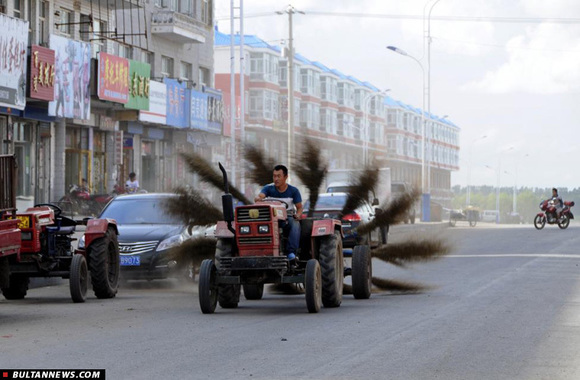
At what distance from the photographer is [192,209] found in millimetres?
16656

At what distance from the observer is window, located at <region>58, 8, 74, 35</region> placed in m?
40.8

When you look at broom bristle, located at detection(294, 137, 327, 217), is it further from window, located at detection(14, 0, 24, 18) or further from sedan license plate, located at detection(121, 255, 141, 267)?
window, located at detection(14, 0, 24, 18)

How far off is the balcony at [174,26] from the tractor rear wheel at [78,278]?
115ft

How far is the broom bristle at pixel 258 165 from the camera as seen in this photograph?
16.9 m

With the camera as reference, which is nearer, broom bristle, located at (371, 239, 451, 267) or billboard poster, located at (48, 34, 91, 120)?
broom bristle, located at (371, 239, 451, 267)

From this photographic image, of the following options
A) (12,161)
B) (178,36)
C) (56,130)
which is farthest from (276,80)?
(12,161)

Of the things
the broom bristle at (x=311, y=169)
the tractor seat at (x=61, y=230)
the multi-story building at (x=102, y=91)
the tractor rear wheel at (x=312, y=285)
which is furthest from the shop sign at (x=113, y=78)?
the tractor rear wheel at (x=312, y=285)

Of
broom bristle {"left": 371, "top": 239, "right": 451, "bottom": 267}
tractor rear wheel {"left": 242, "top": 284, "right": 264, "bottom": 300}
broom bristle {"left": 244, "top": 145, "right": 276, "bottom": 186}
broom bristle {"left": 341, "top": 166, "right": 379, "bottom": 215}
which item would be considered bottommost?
tractor rear wheel {"left": 242, "top": 284, "right": 264, "bottom": 300}

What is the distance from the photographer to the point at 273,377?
8500 millimetres

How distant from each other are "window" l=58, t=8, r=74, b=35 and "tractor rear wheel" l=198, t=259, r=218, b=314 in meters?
27.8

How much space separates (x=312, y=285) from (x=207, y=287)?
48.1 inches

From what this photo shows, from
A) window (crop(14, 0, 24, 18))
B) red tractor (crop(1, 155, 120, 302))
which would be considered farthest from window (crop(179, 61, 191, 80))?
red tractor (crop(1, 155, 120, 302))

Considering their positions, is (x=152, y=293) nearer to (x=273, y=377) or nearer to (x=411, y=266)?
(x=411, y=266)

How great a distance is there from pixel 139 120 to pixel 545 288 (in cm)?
3074
